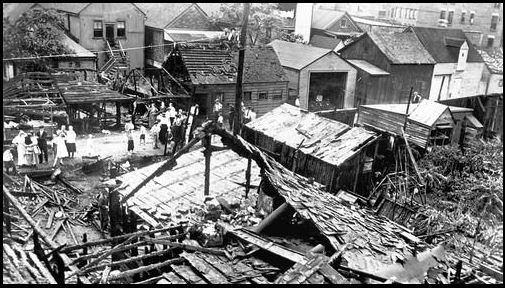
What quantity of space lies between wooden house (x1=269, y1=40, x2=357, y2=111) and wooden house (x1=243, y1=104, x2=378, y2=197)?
13705 millimetres

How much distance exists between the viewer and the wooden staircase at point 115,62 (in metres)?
38.3

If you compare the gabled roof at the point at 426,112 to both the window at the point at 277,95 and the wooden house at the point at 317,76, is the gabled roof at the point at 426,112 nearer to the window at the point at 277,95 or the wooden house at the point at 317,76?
the wooden house at the point at 317,76

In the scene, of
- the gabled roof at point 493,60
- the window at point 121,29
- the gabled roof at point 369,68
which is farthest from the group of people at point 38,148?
the gabled roof at point 493,60

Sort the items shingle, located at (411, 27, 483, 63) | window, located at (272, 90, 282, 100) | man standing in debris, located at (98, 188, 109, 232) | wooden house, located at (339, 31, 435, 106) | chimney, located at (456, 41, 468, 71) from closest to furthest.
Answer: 1. man standing in debris, located at (98, 188, 109, 232)
2. window, located at (272, 90, 282, 100)
3. wooden house, located at (339, 31, 435, 106)
4. shingle, located at (411, 27, 483, 63)
5. chimney, located at (456, 41, 468, 71)

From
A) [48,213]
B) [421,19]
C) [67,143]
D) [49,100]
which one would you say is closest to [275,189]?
[48,213]

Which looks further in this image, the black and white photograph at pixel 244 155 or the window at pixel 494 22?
the window at pixel 494 22

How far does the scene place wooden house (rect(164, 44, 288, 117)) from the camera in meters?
33.4

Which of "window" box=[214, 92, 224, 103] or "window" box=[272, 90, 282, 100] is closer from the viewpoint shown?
"window" box=[214, 92, 224, 103]

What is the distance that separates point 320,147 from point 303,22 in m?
35.2

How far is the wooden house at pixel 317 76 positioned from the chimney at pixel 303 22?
11.9 metres

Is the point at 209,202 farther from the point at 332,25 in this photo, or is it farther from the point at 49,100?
the point at 332,25

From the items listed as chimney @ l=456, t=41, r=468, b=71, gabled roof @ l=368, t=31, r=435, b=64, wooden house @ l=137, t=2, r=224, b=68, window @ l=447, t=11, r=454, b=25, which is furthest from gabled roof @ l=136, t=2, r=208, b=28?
window @ l=447, t=11, r=454, b=25

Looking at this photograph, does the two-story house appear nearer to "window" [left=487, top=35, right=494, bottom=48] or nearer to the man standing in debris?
"window" [left=487, top=35, right=494, bottom=48]

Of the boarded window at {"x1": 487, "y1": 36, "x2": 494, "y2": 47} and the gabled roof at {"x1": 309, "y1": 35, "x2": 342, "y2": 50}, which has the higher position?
the boarded window at {"x1": 487, "y1": 36, "x2": 494, "y2": 47}
